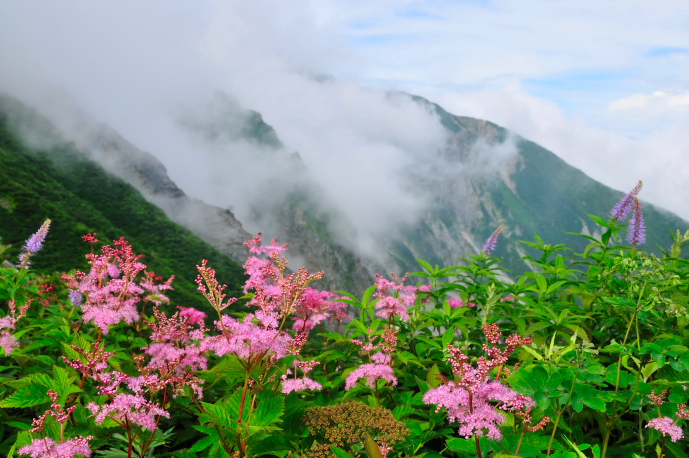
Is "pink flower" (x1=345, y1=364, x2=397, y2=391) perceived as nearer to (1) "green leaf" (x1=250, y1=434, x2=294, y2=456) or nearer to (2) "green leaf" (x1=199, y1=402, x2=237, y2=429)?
(1) "green leaf" (x1=250, y1=434, x2=294, y2=456)

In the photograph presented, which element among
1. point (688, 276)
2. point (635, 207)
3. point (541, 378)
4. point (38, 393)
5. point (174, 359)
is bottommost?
point (38, 393)

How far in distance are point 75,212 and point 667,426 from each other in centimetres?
12618

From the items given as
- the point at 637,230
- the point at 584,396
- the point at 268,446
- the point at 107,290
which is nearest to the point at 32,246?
the point at 107,290

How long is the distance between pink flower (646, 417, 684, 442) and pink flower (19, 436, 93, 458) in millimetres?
3740

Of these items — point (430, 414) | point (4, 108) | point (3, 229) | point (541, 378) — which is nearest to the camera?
point (541, 378)

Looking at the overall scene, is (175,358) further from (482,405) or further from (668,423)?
(668,423)

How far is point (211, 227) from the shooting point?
176 metres

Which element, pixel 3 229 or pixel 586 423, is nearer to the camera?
pixel 586 423

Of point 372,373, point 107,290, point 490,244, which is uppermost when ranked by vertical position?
point 490,244

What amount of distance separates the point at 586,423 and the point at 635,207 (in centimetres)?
365

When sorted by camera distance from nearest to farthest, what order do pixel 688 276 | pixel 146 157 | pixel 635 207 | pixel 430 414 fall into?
pixel 430 414 < pixel 688 276 < pixel 635 207 < pixel 146 157

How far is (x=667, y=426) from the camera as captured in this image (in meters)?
2.90

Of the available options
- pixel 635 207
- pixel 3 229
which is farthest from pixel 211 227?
pixel 635 207

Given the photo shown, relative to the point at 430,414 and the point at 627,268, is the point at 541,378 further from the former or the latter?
the point at 627,268
